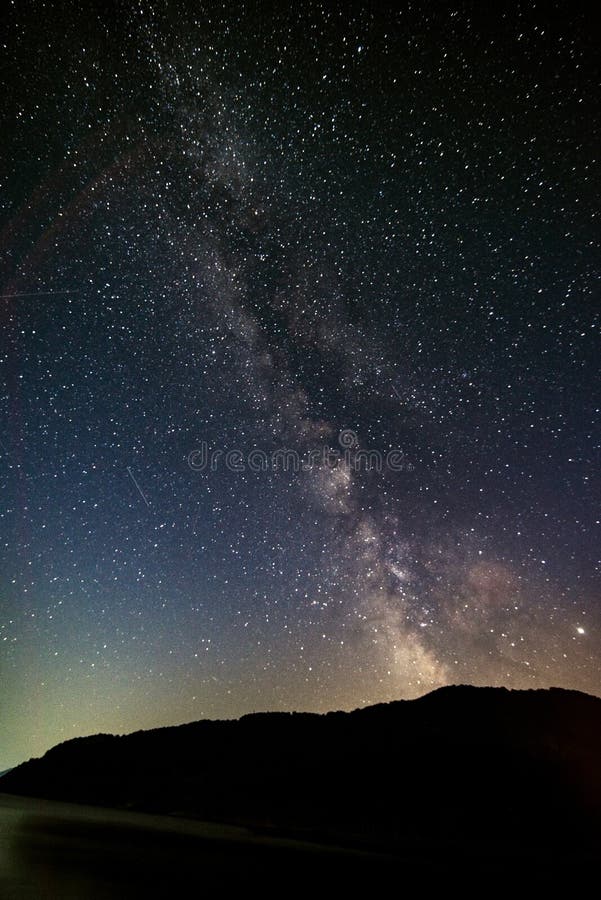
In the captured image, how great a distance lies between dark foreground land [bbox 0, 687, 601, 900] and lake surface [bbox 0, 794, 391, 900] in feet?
0.24

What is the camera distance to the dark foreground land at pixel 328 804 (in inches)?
448

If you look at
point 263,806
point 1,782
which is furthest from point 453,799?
point 1,782

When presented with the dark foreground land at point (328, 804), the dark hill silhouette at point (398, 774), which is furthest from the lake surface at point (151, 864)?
the dark hill silhouette at point (398, 774)

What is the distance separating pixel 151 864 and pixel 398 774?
27.2m

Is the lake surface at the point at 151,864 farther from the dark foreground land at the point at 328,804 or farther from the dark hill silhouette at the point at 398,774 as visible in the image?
the dark hill silhouette at the point at 398,774

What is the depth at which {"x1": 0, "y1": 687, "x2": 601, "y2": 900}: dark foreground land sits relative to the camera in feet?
37.4

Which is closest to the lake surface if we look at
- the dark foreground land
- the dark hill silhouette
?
the dark foreground land

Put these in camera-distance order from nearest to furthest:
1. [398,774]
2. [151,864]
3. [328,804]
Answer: [151,864]
[328,804]
[398,774]

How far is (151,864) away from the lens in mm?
11258

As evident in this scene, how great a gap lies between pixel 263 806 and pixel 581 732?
2447 cm

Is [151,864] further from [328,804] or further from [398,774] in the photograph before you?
[398,774]

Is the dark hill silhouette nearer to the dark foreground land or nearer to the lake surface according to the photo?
the dark foreground land

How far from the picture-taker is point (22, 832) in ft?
56.1

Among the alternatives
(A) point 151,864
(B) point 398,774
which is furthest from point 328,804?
(A) point 151,864
